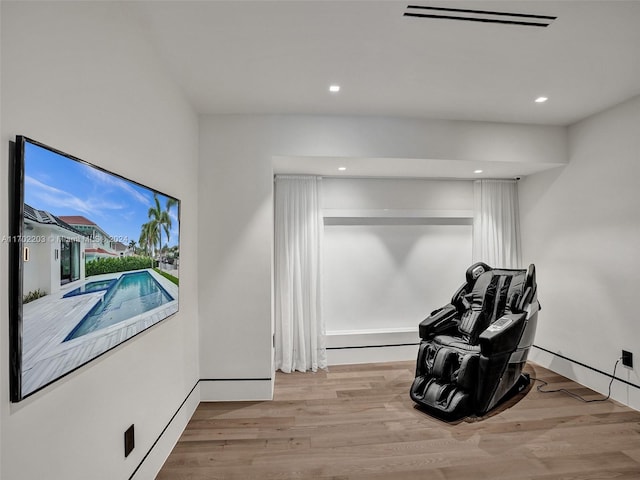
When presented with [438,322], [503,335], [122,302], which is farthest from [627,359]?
[122,302]

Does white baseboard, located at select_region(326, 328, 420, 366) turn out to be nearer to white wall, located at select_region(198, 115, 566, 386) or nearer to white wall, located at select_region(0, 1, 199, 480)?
white wall, located at select_region(198, 115, 566, 386)

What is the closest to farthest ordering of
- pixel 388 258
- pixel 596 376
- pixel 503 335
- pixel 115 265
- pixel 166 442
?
1. pixel 115 265
2. pixel 166 442
3. pixel 503 335
4. pixel 596 376
5. pixel 388 258

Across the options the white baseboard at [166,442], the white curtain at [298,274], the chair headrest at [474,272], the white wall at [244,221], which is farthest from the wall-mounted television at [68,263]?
the chair headrest at [474,272]

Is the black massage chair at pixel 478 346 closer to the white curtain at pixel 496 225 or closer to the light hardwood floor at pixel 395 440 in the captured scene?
the light hardwood floor at pixel 395 440

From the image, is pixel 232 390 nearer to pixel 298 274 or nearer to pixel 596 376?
pixel 298 274

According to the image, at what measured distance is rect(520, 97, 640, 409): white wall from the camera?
114 inches

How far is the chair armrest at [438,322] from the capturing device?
10.4ft

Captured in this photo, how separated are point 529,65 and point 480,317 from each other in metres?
2.26

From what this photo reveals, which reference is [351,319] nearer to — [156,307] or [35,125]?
[156,307]

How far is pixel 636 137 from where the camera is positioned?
9.29ft

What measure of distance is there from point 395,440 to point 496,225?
9.98ft

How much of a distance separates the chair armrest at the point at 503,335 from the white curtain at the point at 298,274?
1.80 meters

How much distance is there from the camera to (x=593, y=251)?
10.6 feet

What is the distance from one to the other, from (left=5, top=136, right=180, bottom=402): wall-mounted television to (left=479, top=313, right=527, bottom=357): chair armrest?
2545mm
